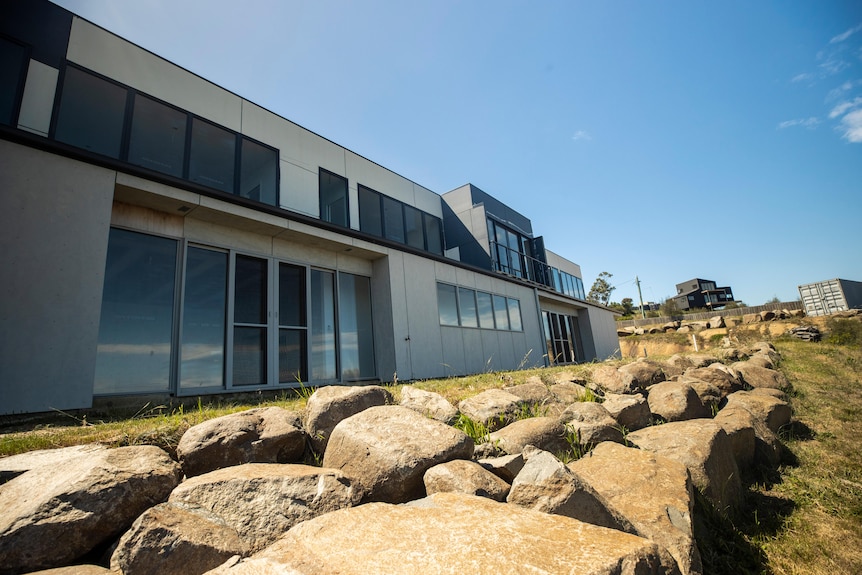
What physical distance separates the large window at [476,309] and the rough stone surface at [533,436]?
24.6 ft

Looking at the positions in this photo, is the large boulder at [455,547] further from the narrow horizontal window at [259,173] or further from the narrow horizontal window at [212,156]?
the narrow horizontal window at [259,173]

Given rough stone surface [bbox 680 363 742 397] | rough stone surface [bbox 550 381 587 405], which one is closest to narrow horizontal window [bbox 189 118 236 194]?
rough stone surface [bbox 550 381 587 405]

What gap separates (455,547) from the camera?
4.96 ft

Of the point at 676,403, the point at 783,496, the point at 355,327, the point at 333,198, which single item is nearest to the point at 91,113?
the point at 333,198

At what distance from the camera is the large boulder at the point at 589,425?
3.86 metres

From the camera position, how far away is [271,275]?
8.23 meters

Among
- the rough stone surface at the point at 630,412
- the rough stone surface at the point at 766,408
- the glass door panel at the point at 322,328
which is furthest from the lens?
the glass door panel at the point at 322,328

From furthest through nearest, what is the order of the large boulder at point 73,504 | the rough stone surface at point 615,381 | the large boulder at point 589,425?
the rough stone surface at point 615,381
the large boulder at point 589,425
the large boulder at point 73,504

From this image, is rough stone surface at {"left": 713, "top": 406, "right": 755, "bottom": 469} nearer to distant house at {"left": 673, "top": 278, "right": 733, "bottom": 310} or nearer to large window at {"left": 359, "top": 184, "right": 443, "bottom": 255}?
large window at {"left": 359, "top": 184, "right": 443, "bottom": 255}

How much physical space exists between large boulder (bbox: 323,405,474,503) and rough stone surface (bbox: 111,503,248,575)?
0.76 meters

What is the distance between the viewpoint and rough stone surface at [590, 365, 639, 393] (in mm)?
6184

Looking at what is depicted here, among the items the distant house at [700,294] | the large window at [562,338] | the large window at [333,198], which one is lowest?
the large window at [562,338]

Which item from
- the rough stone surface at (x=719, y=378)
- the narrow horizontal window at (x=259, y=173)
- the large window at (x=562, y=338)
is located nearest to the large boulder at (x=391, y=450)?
the rough stone surface at (x=719, y=378)

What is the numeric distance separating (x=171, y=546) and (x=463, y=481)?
59.8 inches
